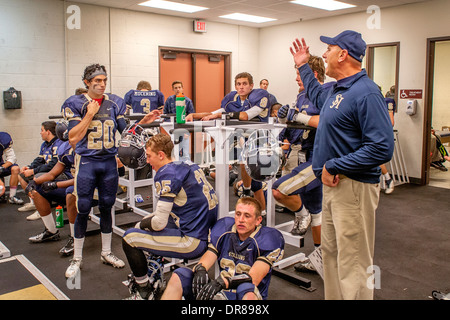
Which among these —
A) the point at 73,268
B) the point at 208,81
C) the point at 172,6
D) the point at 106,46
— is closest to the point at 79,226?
the point at 73,268

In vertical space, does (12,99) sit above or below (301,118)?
above

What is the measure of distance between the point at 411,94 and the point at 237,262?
5.62 meters

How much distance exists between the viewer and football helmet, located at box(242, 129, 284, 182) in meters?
2.81

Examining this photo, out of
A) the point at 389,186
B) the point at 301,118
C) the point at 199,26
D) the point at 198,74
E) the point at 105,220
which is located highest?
the point at 199,26

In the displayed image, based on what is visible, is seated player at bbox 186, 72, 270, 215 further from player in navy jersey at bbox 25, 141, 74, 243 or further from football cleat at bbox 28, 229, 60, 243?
football cleat at bbox 28, 229, 60, 243

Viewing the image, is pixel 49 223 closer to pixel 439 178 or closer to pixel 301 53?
pixel 301 53

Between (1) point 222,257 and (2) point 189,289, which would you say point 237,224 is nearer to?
(1) point 222,257

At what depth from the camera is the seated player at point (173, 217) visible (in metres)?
2.73

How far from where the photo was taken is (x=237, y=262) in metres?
2.53

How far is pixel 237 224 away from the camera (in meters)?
2.53

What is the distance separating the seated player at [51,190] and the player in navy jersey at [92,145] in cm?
72

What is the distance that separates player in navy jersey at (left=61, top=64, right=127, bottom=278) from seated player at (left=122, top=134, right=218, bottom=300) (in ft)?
2.81

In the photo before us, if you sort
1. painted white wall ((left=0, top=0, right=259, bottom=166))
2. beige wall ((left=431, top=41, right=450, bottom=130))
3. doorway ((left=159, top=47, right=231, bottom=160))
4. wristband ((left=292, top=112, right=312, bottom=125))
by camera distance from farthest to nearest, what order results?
beige wall ((left=431, top=41, right=450, bottom=130))
doorway ((left=159, top=47, right=231, bottom=160))
painted white wall ((left=0, top=0, right=259, bottom=166))
wristband ((left=292, top=112, right=312, bottom=125))

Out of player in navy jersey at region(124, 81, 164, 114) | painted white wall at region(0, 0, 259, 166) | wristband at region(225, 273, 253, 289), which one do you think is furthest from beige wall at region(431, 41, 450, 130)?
wristband at region(225, 273, 253, 289)
